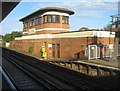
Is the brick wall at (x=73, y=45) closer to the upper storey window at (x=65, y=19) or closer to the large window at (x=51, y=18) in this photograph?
the large window at (x=51, y=18)

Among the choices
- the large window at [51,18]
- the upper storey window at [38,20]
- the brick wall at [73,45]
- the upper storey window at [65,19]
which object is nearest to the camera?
the brick wall at [73,45]

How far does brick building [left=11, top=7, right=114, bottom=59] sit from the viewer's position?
1352 inches

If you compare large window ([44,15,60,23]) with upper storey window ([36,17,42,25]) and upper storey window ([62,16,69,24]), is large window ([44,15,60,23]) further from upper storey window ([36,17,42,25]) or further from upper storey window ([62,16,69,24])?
upper storey window ([36,17,42,25])

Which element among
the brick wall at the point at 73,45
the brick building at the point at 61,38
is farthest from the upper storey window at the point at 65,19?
the brick wall at the point at 73,45

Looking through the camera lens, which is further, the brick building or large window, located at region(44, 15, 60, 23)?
large window, located at region(44, 15, 60, 23)

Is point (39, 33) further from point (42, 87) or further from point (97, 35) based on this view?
point (42, 87)

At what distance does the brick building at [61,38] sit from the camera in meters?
34.3

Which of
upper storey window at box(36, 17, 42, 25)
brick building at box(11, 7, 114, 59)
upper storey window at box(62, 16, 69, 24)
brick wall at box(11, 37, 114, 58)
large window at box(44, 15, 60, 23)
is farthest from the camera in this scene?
upper storey window at box(36, 17, 42, 25)

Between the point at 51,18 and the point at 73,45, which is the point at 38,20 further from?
the point at 73,45

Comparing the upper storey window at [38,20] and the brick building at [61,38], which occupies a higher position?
the upper storey window at [38,20]

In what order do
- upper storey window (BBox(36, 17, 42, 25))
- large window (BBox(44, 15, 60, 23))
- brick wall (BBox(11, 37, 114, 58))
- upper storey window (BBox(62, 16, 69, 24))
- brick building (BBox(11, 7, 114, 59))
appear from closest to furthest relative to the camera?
brick building (BBox(11, 7, 114, 59)) < brick wall (BBox(11, 37, 114, 58)) < large window (BBox(44, 15, 60, 23)) < upper storey window (BBox(62, 16, 69, 24)) < upper storey window (BBox(36, 17, 42, 25))

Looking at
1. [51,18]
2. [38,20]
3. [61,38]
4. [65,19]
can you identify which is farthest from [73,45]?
[38,20]

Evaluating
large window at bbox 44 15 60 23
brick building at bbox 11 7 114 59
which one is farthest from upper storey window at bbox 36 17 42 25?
large window at bbox 44 15 60 23

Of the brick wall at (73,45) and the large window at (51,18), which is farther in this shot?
the large window at (51,18)
